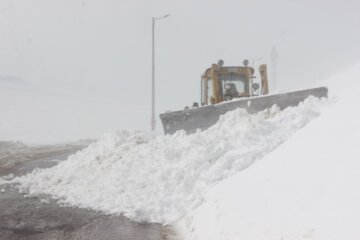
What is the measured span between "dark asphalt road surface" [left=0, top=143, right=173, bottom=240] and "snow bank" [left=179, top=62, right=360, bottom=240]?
0.78 meters

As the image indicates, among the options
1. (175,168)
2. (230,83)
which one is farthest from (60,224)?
(230,83)

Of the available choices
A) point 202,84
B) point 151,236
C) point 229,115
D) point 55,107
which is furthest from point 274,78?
point 151,236

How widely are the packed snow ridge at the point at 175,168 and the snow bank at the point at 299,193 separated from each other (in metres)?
0.56

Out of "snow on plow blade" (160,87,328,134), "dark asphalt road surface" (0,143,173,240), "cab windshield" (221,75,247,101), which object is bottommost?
"dark asphalt road surface" (0,143,173,240)

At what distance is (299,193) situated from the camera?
5.23 metres

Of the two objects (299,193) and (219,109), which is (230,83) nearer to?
(219,109)

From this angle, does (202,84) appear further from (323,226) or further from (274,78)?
(274,78)

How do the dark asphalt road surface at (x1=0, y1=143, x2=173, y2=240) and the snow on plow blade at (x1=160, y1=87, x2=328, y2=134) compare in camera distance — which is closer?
the dark asphalt road surface at (x1=0, y1=143, x2=173, y2=240)

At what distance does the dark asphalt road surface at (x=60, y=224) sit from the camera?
670 cm

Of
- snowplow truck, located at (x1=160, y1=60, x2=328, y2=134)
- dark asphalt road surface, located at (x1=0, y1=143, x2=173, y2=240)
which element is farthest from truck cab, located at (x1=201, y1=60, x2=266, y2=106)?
dark asphalt road surface, located at (x1=0, y1=143, x2=173, y2=240)

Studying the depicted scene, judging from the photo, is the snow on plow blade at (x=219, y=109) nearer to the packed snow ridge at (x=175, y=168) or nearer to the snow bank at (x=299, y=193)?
the packed snow ridge at (x=175, y=168)

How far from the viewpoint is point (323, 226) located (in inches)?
172

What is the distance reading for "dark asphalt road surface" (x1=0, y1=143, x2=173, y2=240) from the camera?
22.0ft

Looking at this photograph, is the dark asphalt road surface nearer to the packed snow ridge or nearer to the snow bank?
the packed snow ridge
